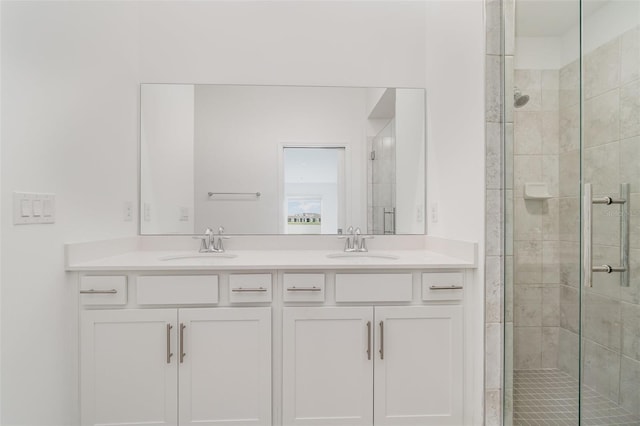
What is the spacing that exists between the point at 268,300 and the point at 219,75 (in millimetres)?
1442

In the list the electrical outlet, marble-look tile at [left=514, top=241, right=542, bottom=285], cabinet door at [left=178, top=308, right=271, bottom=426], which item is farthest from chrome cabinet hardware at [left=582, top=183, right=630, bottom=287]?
the electrical outlet

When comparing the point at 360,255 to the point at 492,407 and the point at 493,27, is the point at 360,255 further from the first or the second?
the point at 493,27

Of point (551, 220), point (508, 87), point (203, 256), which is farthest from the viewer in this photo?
point (203, 256)

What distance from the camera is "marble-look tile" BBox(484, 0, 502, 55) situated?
165cm

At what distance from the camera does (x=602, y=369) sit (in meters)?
1.24

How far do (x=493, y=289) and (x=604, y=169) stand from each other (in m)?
0.68

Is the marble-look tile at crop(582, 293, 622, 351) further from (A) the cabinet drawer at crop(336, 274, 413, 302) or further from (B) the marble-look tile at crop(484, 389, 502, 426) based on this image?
(A) the cabinet drawer at crop(336, 274, 413, 302)

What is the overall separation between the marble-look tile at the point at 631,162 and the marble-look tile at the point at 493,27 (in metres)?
0.70

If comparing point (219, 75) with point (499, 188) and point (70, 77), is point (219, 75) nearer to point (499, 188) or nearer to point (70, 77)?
point (70, 77)

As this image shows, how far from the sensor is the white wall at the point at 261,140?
231 centimetres

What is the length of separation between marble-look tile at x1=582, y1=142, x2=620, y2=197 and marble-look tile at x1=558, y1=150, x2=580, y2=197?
0.13 ft

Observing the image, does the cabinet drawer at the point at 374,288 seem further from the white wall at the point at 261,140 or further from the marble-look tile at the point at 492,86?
the marble-look tile at the point at 492,86

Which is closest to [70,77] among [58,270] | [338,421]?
[58,270]

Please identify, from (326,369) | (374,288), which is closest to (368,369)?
(326,369)
